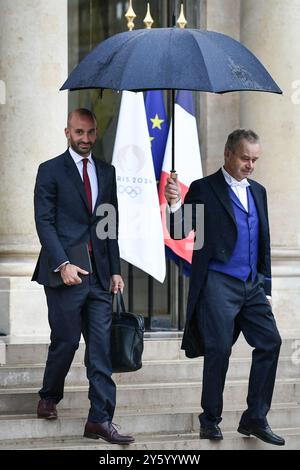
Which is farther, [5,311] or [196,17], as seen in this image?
[196,17]

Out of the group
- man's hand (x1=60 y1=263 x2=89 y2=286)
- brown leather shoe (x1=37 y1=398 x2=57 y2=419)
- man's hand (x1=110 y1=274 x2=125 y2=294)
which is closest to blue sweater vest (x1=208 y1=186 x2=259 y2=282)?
man's hand (x1=110 y1=274 x2=125 y2=294)

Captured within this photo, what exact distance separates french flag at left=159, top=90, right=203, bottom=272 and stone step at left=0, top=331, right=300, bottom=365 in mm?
782

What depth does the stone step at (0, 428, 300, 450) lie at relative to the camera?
6.96 metres

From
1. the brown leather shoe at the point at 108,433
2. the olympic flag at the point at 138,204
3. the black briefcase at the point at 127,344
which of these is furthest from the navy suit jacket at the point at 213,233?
the olympic flag at the point at 138,204

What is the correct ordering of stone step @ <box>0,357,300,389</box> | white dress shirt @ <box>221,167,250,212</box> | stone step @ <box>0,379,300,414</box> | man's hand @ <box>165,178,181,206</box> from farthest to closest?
1. stone step @ <box>0,357,300,389</box>
2. stone step @ <box>0,379,300,414</box>
3. white dress shirt @ <box>221,167,250,212</box>
4. man's hand @ <box>165,178,181,206</box>

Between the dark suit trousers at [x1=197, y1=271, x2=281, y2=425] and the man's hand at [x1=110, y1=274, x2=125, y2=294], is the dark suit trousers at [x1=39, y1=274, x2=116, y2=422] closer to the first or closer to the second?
the man's hand at [x1=110, y1=274, x2=125, y2=294]

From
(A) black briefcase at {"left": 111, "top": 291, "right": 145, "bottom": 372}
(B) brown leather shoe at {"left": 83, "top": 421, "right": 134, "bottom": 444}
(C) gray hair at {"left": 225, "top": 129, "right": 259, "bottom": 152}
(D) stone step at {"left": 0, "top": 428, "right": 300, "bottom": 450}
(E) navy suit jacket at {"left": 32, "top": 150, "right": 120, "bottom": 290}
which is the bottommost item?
(D) stone step at {"left": 0, "top": 428, "right": 300, "bottom": 450}

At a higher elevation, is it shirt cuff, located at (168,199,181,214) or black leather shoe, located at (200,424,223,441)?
shirt cuff, located at (168,199,181,214)

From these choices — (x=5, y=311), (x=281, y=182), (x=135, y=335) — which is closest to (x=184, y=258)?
(x=281, y=182)

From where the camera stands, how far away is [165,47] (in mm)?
6805

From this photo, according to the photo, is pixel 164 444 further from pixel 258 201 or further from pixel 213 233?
pixel 258 201
